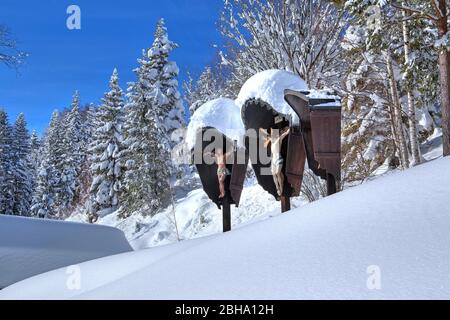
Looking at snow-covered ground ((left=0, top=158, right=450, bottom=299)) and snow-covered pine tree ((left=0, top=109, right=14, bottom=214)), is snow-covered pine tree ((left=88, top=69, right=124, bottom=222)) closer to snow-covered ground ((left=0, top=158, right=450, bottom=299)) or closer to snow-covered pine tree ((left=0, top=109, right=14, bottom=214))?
snow-covered pine tree ((left=0, top=109, right=14, bottom=214))

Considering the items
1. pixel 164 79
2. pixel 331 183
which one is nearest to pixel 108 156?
pixel 164 79

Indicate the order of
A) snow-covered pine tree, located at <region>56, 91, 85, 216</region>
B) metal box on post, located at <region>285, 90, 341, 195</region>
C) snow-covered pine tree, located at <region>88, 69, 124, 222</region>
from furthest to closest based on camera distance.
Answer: snow-covered pine tree, located at <region>56, 91, 85, 216</region> < snow-covered pine tree, located at <region>88, 69, 124, 222</region> < metal box on post, located at <region>285, 90, 341, 195</region>

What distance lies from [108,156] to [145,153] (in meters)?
5.29

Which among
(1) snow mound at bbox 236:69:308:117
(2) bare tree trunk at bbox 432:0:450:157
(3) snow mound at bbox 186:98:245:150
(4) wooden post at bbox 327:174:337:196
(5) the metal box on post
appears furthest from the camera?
(2) bare tree trunk at bbox 432:0:450:157

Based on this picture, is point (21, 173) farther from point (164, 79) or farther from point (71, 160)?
point (164, 79)

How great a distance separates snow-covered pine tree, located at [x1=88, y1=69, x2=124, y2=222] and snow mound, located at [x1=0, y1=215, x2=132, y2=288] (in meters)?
21.2

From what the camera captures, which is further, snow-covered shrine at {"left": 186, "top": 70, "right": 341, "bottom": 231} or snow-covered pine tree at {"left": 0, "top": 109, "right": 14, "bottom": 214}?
snow-covered pine tree at {"left": 0, "top": 109, "right": 14, "bottom": 214}

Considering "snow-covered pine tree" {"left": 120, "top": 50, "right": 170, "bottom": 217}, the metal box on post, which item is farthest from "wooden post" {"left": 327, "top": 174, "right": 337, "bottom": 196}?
"snow-covered pine tree" {"left": 120, "top": 50, "right": 170, "bottom": 217}

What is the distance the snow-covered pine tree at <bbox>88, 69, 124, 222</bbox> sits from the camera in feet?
94.7

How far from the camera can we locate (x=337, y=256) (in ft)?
7.09

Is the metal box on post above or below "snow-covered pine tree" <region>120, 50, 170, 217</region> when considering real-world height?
below

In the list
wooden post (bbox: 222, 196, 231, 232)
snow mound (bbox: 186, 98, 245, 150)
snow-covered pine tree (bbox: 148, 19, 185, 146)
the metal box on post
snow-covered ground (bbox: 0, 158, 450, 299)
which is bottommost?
snow-covered ground (bbox: 0, 158, 450, 299)

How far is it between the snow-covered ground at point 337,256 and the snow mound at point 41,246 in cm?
353

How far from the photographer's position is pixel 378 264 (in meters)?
1.97
